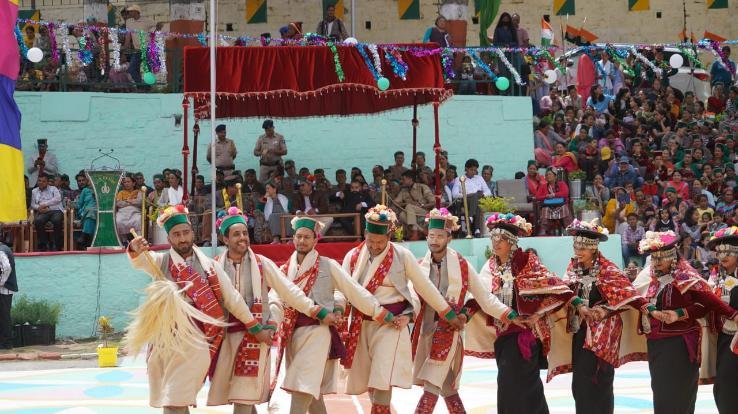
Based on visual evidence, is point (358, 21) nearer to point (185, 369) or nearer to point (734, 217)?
point (734, 217)

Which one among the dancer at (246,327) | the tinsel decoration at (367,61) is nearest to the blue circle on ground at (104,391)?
the dancer at (246,327)

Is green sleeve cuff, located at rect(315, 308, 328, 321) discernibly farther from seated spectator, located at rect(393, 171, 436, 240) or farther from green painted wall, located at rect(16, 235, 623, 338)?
seated spectator, located at rect(393, 171, 436, 240)

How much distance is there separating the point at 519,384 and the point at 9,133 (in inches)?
174

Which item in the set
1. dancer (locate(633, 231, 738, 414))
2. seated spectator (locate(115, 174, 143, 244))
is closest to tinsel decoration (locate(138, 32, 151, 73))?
seated spectator (locate(115, 174, 143, 244))

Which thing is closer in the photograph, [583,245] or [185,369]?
[185,369]

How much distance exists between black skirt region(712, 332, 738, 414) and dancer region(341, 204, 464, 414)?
2.09 m

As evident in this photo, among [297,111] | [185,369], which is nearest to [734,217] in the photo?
[297,111]

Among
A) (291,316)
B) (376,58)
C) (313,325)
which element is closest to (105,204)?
(376,58)

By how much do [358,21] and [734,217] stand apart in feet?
44.6

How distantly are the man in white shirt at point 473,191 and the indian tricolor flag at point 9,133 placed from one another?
11665 millimetres

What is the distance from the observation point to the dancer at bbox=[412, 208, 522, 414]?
37.0 feet

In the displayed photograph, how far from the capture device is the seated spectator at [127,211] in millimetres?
20203

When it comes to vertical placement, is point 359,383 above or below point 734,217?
below

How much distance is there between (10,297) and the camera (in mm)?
18375
